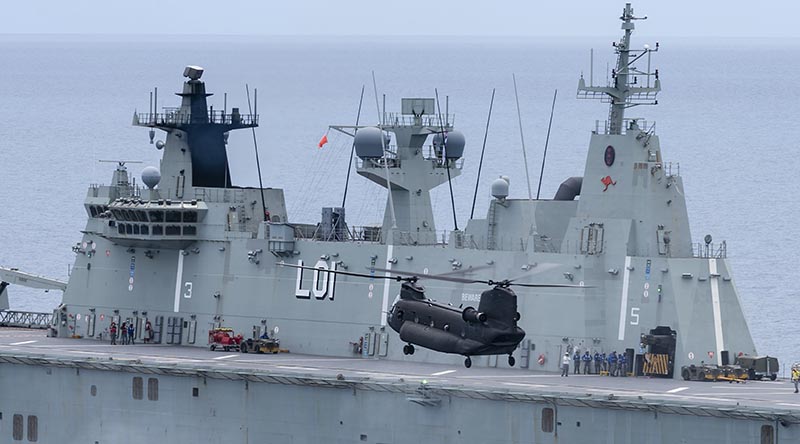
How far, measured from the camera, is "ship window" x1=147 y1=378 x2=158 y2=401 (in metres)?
63.2

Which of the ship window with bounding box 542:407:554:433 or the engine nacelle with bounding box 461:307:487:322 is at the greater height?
the engine nacelle with bounding box 461:307:487:322

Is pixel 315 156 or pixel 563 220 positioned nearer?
pixel 563 220

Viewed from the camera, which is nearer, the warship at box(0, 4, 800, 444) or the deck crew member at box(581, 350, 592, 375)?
the warship at box(0, 4, 800, 444)

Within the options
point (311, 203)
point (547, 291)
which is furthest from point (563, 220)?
point (311, 203)

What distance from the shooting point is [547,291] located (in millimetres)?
62781

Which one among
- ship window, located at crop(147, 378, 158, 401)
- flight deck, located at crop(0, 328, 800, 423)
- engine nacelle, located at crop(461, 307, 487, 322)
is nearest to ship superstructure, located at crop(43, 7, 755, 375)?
flight deck, located at crop(0, 328, 800, 423)

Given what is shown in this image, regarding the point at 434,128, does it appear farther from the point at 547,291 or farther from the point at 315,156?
the point at 315,156

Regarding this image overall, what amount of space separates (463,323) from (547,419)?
5313 mm

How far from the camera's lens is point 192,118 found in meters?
72.2

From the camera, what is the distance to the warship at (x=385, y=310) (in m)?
58.1

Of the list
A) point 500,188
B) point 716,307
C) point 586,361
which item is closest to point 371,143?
point 500,188

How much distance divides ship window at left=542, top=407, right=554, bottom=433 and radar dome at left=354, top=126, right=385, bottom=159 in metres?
A: 14.7

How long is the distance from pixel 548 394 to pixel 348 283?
12.1 metres

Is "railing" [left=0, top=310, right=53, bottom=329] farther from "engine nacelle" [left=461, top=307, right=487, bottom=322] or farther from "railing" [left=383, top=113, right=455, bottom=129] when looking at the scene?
"engine nacelle" [left=461, top=307, right=487, bottom=322]
